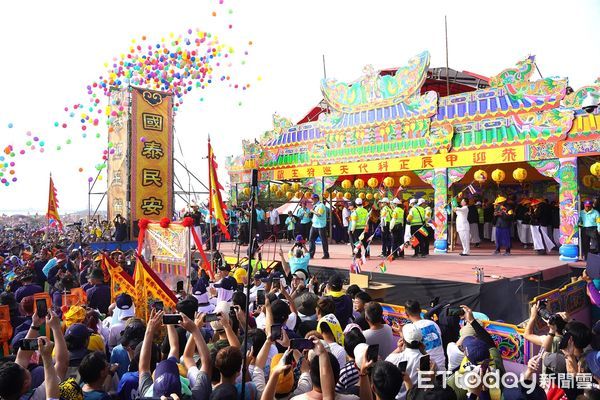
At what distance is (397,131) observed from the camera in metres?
13.4

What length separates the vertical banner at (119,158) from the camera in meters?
14.0

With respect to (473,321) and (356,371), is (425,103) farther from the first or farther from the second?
(356,371)

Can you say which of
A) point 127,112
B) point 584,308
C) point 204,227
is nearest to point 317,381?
point 584,308

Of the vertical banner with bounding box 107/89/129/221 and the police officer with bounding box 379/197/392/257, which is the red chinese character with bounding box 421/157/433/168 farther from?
the vertical banner with bounding box 107/89/129/221

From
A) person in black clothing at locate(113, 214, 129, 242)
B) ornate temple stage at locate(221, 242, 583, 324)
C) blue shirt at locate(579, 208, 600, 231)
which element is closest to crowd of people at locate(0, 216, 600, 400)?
ornate temple stage at locate(221, 242, 583, 324)

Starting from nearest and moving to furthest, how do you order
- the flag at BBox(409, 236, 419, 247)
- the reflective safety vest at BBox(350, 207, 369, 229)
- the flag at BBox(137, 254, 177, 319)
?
the flag at BBox(137, 254, 177, 319) < the flag at BBox(409, 236, 419, 247) < the reflective safety vest at BBox(350, 207, 369, 229)

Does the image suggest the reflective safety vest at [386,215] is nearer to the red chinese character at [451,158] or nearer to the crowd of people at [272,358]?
the red chinese character at [451,158]

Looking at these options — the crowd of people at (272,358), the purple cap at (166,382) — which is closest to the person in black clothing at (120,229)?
the crowd of people at (272,358)

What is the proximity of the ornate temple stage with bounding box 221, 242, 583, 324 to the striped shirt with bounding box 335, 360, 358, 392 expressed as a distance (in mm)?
5169

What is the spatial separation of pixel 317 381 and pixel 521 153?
34.5 feet

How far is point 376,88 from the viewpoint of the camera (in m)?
13.9

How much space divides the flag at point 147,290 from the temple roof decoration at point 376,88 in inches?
394

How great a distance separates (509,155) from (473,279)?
490 cm

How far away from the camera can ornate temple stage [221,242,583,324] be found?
25.2 feet
